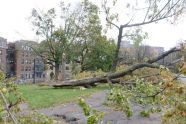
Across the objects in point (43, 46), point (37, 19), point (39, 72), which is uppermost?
point (37, 19)

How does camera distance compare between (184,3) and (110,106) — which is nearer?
(110,106)

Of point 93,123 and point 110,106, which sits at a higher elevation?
point 93,123

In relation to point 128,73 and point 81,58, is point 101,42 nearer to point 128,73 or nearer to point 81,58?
point 81,58

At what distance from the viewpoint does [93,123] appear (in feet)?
8.67

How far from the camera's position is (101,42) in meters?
28.1

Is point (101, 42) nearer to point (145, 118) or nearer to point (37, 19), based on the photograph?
point (37, 19)

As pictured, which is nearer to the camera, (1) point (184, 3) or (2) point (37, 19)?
(1) point (184, 3)

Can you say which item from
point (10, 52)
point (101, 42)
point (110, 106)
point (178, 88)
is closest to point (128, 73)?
point (110, 106)

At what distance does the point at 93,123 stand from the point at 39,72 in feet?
206

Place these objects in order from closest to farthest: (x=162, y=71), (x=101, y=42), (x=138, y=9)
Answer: (x=162, y=71)
(x=138, y=9)
(x=101, y=42)

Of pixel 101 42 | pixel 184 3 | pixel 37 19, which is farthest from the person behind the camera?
pixel 101 42

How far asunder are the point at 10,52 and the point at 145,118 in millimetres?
49013

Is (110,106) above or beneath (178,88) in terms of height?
beneath

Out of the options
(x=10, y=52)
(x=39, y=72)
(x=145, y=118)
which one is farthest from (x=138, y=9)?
(x=39, y=72)
